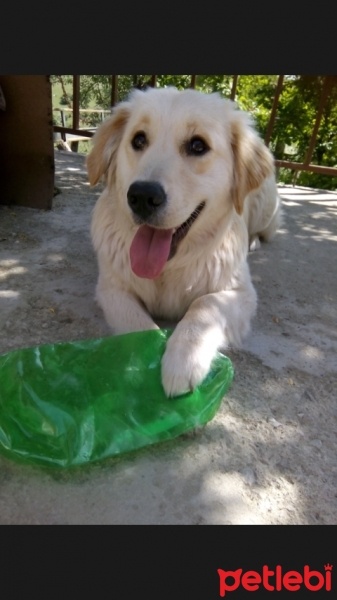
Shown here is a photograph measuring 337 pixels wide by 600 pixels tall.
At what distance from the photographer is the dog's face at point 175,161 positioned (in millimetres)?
2137

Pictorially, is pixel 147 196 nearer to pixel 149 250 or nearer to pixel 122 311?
pixel 149 250

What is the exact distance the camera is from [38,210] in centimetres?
455

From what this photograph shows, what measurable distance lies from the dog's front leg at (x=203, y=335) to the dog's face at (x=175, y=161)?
35 centimetres

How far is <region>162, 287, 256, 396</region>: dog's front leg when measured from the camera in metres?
1.87

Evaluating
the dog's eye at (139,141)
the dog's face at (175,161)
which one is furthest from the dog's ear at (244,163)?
the dog's eye at (139,141)

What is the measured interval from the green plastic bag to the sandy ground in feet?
0.24

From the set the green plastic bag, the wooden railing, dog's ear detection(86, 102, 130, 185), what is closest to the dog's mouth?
the green plastic bag

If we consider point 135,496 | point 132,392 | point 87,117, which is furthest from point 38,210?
point 87,117

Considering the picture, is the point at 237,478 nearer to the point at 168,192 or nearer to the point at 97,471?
the point at 97,471

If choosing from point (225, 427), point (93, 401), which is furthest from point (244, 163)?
point (93, 401)

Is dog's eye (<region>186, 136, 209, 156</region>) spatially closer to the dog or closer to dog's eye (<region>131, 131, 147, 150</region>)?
the dog

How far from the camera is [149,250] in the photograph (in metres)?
2.35
